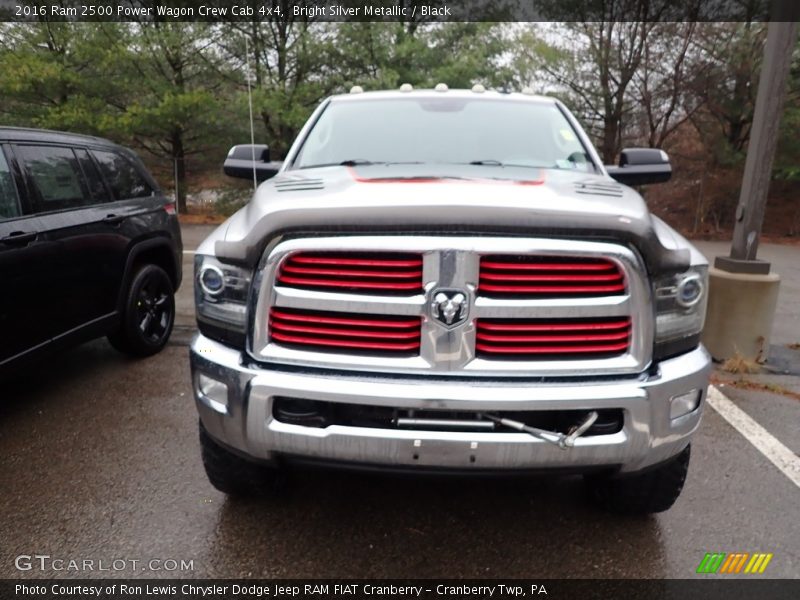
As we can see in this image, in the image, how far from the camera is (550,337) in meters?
2.05

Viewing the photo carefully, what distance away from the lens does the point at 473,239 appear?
6.52 feet

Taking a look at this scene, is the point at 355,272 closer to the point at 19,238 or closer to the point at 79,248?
the point at 19,238

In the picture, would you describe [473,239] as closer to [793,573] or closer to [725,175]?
[793,573]

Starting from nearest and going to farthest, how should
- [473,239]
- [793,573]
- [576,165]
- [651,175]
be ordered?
[473,239], [793,573], [576,165], [651,175]

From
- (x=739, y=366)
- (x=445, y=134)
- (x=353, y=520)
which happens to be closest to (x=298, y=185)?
(x=445, y=134)

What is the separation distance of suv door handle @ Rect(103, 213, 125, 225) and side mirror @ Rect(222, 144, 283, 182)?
1.03 metres

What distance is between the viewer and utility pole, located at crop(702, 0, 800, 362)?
4691 mm

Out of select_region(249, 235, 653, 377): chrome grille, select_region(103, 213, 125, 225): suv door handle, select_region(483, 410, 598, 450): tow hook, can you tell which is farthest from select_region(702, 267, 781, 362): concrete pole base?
select_region(103, 213, 125, 225): suv door handle

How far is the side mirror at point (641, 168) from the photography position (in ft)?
11.4

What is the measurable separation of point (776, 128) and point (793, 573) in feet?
12.2

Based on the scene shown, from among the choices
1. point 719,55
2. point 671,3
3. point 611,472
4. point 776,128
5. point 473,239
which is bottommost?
point 611,472

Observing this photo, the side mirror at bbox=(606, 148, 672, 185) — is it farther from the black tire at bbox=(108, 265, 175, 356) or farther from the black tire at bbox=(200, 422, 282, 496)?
the black tire at bbox=(108, 265, 175, 356)

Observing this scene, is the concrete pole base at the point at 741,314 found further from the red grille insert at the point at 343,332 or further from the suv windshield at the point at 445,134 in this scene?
the red grille insert at the point at 343,332

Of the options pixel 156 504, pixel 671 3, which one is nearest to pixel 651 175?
pixel 156 504
